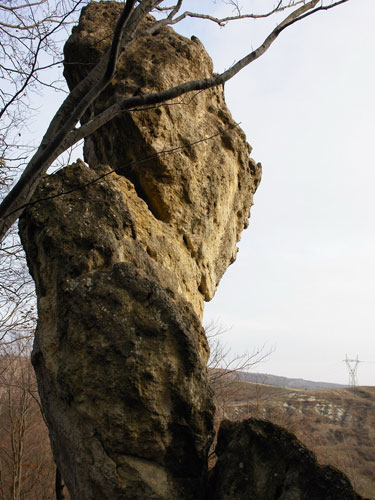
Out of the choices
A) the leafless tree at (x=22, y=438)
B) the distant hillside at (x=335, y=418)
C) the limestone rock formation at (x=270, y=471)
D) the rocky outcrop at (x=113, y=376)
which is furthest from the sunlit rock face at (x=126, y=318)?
the distant hillside at (x=335, y=418)

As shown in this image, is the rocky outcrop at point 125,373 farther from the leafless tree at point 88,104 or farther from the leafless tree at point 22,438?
the leafless tree at point 22,438

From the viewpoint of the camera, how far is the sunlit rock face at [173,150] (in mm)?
5336

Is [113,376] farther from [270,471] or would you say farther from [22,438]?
[22,438]

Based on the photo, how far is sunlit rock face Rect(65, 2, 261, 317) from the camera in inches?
210

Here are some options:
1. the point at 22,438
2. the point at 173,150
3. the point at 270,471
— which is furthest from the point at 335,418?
the point at 270,471

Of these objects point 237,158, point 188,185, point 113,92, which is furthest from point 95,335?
point 237,158

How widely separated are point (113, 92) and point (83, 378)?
4.43m

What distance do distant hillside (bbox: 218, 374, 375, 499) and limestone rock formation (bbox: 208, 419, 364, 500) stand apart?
1374 centimetres

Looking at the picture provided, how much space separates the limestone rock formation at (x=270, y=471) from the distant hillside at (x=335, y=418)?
45.1 ft

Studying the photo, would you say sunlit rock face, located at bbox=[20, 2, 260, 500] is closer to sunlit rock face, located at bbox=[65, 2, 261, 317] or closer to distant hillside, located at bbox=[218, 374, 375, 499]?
sunlit rock face, located at bbox=[65, 2, 261, 317]

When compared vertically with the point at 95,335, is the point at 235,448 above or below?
below

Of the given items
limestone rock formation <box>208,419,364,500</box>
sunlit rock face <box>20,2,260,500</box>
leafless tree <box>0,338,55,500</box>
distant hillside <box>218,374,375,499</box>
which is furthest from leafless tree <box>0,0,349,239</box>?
distant hillside <box>218,374,375,499</box>

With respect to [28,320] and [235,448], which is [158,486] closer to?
[235,448]

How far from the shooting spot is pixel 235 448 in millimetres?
3059
